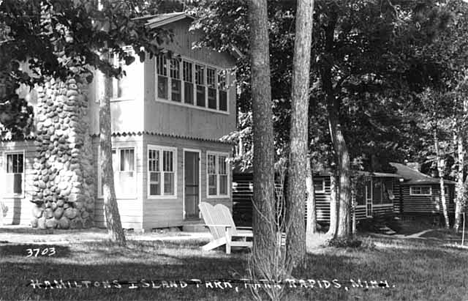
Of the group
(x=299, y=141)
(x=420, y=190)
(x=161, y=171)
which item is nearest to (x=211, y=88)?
(x=161, y=171)

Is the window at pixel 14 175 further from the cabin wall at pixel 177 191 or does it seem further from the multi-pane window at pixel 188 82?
the multi-pane window at pixel 188 82

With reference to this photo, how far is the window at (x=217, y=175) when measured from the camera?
1947 centimetres

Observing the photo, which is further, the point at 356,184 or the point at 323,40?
the point at 356,184

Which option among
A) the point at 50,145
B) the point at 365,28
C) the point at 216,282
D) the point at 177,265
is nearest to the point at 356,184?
the point at 365,28

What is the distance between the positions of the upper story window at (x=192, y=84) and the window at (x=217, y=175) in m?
1.65

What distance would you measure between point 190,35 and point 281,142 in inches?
185

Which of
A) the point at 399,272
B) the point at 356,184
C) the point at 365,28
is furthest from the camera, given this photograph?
the point at 356,184

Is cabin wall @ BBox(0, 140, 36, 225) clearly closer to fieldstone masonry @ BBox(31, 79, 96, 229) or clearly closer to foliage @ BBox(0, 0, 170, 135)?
fieldstone masonry @ BBox(31, 79, 96, 229)

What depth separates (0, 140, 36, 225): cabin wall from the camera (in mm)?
18016

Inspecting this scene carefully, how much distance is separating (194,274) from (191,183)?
1073 cm

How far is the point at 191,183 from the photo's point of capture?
1897 cm

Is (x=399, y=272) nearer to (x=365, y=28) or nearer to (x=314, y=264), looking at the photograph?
(x=314, y=264)

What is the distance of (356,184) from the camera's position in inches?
794

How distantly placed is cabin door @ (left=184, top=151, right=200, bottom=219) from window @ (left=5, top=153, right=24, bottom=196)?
5.17 metres
